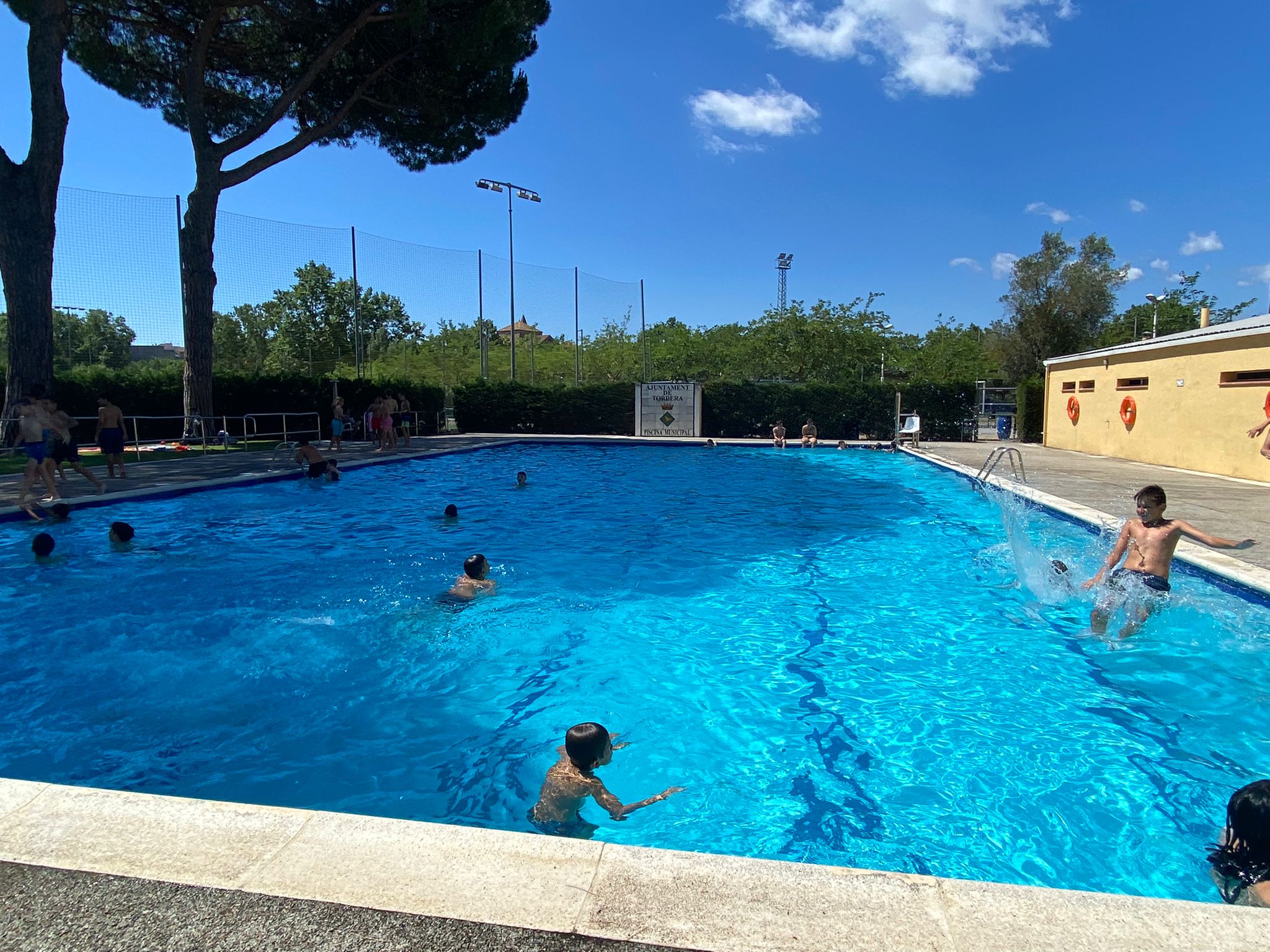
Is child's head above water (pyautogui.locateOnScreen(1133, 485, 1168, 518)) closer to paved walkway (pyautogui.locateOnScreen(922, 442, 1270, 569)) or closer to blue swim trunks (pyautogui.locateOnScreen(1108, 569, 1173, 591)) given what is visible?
blue swim trunks (pyautogui.locateOnScreen(1108, 569, 1173, 591))

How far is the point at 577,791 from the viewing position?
11.5ft

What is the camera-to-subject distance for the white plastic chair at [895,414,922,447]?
23781 mm

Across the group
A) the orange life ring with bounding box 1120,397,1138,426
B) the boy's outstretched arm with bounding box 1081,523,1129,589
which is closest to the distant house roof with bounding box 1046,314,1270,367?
the orange life ring with bounding box 1120,397,1138,426

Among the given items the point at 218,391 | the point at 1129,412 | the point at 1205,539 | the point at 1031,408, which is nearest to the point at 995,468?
the point at 1129,412

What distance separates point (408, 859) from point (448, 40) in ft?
70.2

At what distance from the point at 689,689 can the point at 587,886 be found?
137 inches

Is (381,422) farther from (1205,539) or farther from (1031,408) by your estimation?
(1031,408)

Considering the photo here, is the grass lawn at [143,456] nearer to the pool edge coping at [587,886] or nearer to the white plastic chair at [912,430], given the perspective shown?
the pool edge coping at [587,886]

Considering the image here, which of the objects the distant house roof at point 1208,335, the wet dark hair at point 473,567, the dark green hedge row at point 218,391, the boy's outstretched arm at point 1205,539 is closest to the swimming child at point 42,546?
the wet dark hair at point 473,567

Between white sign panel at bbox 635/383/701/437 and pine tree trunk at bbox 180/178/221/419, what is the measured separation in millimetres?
13486

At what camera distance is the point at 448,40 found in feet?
62.4

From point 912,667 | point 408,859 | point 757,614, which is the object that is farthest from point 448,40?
point 408,859

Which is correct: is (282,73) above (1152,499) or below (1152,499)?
above

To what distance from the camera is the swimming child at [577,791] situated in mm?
3498
